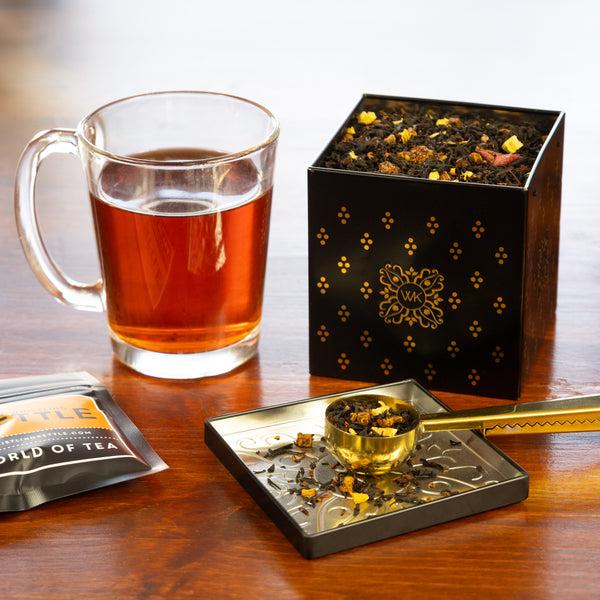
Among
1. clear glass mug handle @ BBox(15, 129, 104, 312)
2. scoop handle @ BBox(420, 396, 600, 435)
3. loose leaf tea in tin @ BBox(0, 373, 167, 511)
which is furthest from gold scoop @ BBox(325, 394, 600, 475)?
clear glass mug handle @ BBox(15, 129, 104, 312)

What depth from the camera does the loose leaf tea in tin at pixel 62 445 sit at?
87 cm

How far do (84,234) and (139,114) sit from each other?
313 millimetres

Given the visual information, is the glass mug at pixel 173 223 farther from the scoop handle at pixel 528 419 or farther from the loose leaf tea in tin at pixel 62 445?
the scoop handle at pixel 528 419

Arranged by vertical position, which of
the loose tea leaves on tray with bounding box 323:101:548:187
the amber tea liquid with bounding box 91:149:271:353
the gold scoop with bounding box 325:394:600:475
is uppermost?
the loose tea leaves on tray with bounding box 323:101:548:187

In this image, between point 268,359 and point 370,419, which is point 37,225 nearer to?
point 268,359

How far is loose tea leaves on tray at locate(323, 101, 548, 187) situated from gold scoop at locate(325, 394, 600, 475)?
214mm

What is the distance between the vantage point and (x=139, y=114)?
113 centimetres

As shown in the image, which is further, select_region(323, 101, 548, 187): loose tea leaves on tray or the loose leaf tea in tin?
select_region(323, 101, 548, 187): loose tea leaves on tray

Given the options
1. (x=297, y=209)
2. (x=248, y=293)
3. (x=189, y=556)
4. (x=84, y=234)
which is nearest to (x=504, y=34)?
(x=297, y=209)

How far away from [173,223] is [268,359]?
0.70 ft

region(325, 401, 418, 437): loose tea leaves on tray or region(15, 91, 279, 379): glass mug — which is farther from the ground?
region(15, 91, 279, 379): glass mug

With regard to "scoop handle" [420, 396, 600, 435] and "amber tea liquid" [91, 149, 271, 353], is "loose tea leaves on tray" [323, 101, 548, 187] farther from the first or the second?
"scoop handle" [420, 396, 600, 435]

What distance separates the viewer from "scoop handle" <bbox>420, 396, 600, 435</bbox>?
3.01 ft

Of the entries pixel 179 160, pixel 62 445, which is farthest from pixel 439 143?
pixel 62 445
